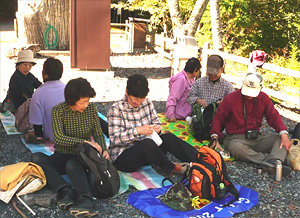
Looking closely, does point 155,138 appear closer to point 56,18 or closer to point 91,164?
point 91,164

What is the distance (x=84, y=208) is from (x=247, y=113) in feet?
8.62

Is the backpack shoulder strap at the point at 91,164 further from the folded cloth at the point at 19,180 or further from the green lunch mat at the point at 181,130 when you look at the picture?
the green lunch mat at the point at 181,130

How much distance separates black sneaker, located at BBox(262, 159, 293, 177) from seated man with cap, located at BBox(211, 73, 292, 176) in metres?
0.12

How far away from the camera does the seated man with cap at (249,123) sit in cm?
510

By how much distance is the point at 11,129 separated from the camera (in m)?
6.02

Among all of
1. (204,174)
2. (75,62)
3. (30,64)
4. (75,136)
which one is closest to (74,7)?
(75,62)

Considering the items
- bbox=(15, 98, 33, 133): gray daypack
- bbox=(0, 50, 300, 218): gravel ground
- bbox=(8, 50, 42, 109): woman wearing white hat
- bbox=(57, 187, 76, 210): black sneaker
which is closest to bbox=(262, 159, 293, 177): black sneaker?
bbox=(0, 50, 300, 218): gravel ground

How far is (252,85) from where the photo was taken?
16.6 ft

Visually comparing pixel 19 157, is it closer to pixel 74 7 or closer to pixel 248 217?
pixel 248 217

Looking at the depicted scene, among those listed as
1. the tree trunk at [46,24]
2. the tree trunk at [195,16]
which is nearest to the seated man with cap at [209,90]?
the tree trunk at [195,16]

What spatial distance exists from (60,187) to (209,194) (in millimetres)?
1425

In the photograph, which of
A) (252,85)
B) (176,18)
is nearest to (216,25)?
(176,18)

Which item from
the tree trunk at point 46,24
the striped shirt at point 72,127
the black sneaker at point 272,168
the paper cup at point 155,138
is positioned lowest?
the black sneaker at point 272,168

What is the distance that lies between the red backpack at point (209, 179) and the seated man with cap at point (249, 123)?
103 cm
